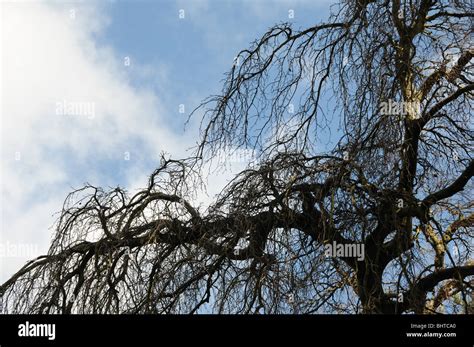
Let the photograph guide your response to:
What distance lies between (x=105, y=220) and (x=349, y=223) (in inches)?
59.6

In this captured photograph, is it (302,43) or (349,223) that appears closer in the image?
(349,223)

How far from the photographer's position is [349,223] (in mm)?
3693

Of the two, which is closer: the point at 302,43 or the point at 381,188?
the point at 381,188
